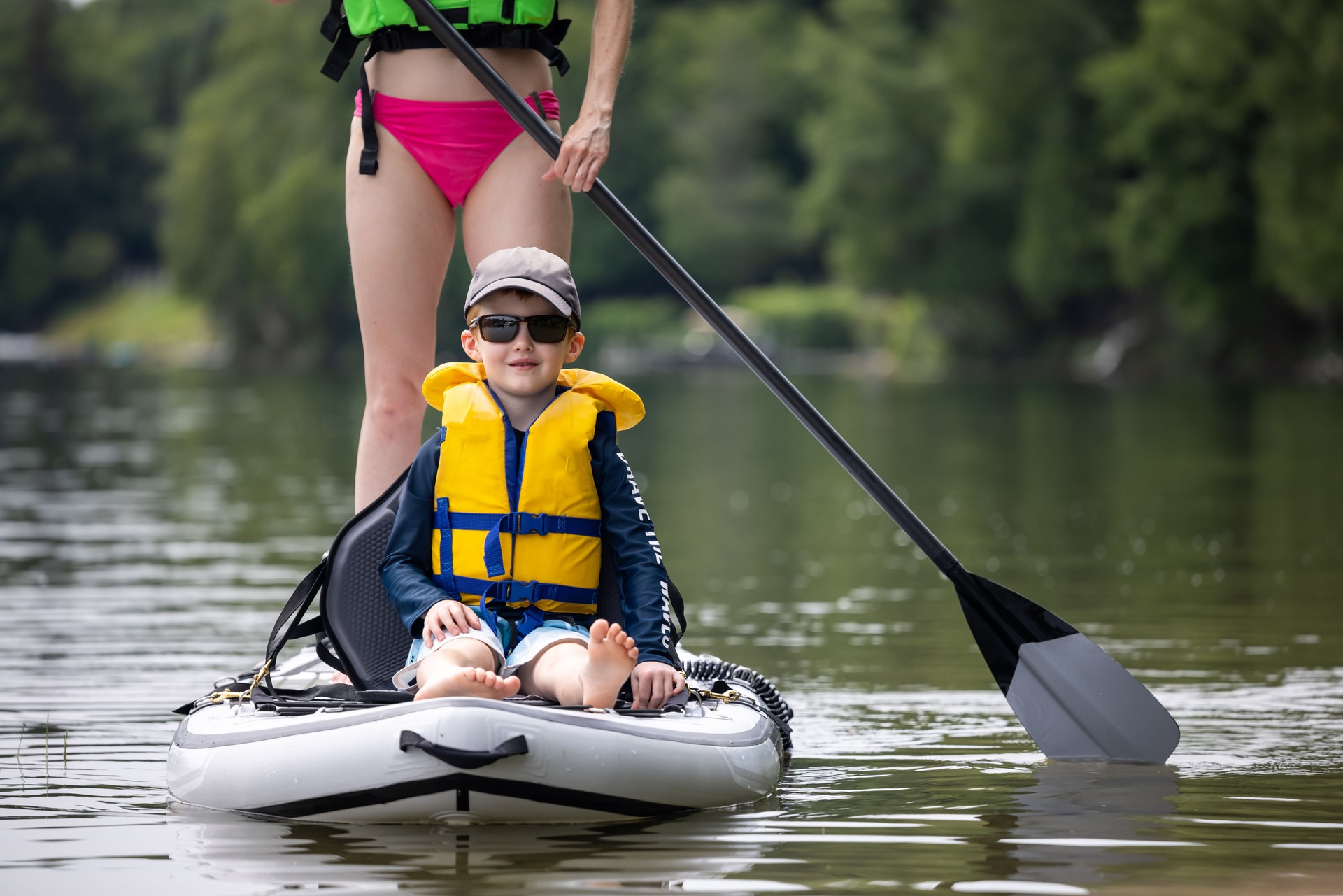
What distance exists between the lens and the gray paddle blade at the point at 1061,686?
15.9 ft

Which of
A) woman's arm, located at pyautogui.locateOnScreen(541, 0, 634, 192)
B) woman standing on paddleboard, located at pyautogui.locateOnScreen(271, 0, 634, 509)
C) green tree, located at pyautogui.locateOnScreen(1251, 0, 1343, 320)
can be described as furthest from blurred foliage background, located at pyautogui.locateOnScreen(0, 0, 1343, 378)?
woman standing on paddleboard, located at pyautogui.locateOnScreen(271, 0, 634, 509)

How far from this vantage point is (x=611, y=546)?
14.8 feet

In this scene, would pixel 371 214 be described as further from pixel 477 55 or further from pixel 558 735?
pixel 558 735

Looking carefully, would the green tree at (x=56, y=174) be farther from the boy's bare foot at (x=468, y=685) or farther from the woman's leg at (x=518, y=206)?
the boy's bare foot at (x=468, y=685)

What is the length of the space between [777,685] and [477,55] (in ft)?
7.20

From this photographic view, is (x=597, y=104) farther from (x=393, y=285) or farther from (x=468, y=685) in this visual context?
(x=468, y=685)

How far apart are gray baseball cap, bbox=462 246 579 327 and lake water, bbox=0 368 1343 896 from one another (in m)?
1.15

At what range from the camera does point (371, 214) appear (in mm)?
4988

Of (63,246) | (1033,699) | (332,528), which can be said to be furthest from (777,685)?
(63,246)

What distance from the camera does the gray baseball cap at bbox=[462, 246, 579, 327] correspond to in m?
4.35

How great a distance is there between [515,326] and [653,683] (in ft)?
2.76

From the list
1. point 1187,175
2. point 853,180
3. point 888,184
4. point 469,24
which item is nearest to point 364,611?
point 469,24

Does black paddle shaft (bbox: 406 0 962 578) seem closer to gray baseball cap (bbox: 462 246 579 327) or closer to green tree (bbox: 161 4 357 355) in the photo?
gray baseball cap (bbox: 462 246 579 327)

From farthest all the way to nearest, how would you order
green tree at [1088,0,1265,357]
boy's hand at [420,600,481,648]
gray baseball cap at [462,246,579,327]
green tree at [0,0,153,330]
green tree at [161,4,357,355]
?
1. green tree at [0,0,153,330]
2. green tree at [161,4,357,355]
3. green tree at [1088,0,1265,357]
4. gray baseball cap at [462,246,579,327]
5. boy's hand at [420,600,481,648]
